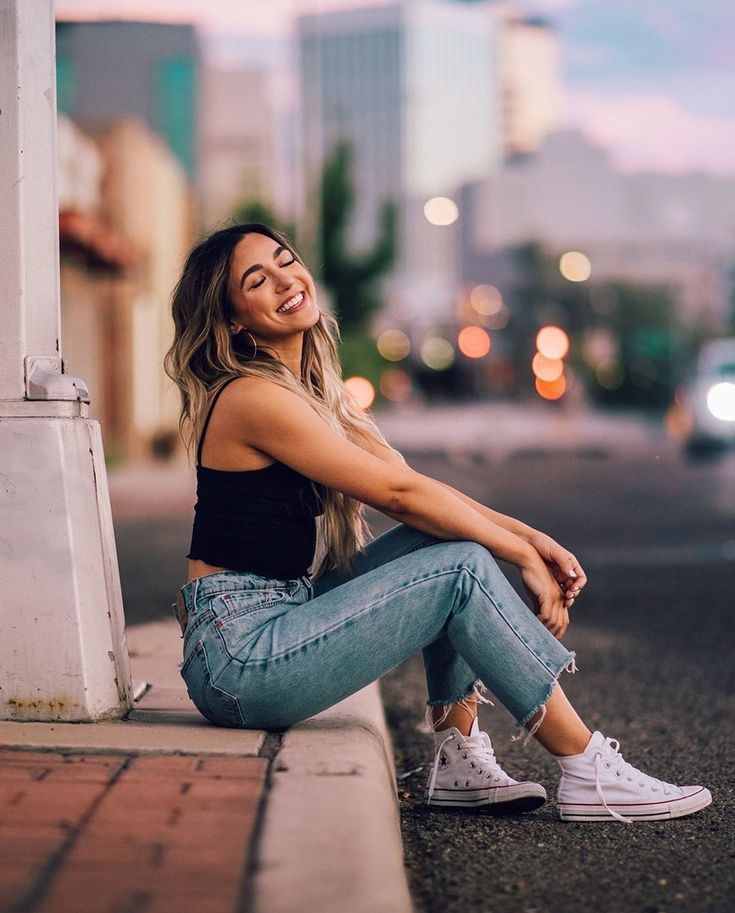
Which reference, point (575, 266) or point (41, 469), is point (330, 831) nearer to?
point (41, 469)

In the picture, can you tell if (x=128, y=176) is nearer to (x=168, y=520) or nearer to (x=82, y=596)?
(x=168, y=520)

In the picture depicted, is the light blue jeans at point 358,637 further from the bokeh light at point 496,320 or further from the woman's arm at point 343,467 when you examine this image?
A: the bokeh light at point 496,320

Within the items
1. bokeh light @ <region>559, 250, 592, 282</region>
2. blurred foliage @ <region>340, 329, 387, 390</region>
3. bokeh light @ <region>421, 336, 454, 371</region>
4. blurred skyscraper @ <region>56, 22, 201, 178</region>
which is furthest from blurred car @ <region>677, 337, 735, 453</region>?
bokeh light @ <region>421, 336, 454, 371</region>

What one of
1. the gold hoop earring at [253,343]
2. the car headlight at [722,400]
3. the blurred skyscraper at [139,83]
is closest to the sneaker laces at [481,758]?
the gold hoop earring at [253,343]

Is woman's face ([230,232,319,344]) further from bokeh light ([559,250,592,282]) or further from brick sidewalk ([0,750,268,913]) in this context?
bokeh light ([559,250,592,282])

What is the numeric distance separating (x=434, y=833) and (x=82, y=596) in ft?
3.47

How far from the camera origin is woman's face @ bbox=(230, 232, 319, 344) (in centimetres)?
351

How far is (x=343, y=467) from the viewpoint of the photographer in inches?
131

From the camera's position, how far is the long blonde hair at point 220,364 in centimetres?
346

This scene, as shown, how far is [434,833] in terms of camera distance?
3.26 metres

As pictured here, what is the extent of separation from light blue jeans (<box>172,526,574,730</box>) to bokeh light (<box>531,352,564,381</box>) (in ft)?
101

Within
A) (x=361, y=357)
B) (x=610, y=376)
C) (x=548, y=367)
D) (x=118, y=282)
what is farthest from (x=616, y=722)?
(x=610, y=376)

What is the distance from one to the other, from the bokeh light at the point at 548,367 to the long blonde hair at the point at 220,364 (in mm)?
30221

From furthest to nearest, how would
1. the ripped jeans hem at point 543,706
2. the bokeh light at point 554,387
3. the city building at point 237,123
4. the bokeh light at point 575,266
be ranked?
1. the bokeh light at point 575,266
2. the city building at point 237,123
3. the bokeh light at point 554,387
4. the ripped jeans hem at point 543,706
